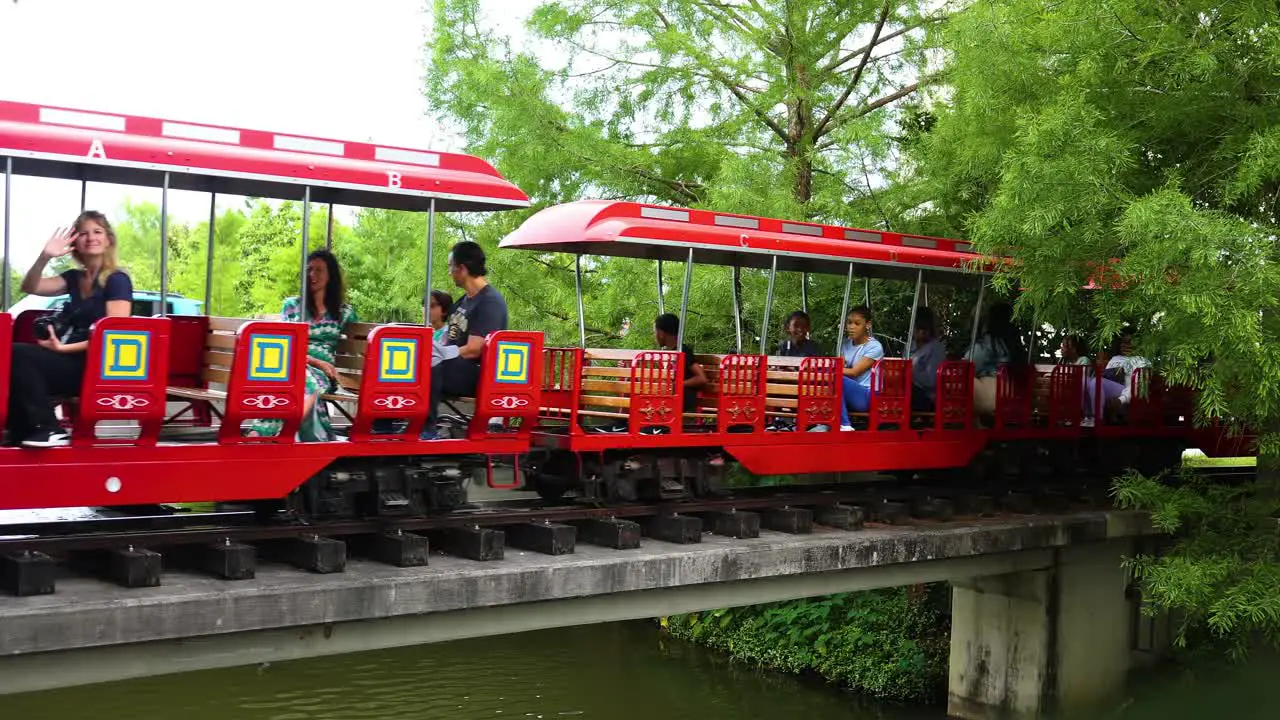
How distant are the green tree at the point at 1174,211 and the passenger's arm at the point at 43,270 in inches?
298

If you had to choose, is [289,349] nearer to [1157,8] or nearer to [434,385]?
[434,385]

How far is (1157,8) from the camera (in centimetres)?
1068

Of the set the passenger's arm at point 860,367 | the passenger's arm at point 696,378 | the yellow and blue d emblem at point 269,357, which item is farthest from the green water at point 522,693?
the yellow and blue d emblem at point 269,357

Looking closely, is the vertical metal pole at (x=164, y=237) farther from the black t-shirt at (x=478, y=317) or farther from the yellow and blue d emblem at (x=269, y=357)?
the black t-shirt at (x=478, y=317)

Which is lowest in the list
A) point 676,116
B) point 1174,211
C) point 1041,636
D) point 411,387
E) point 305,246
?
point 1041,636

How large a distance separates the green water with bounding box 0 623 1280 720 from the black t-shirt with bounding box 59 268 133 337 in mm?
8286

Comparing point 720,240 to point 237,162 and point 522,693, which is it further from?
point 522,693

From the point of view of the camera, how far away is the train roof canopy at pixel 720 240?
10.8 meters

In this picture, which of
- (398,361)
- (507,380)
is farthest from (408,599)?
(507,380)

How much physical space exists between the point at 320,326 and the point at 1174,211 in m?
6.57

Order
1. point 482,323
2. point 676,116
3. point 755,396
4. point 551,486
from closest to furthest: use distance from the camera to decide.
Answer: point 482,323 < point 551,486 < point 755,396 < point 676,116

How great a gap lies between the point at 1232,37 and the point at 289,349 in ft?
26.8

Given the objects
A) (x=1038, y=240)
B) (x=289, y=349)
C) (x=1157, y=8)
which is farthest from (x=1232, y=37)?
(x=289, y=349)

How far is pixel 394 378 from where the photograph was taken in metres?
8.51
